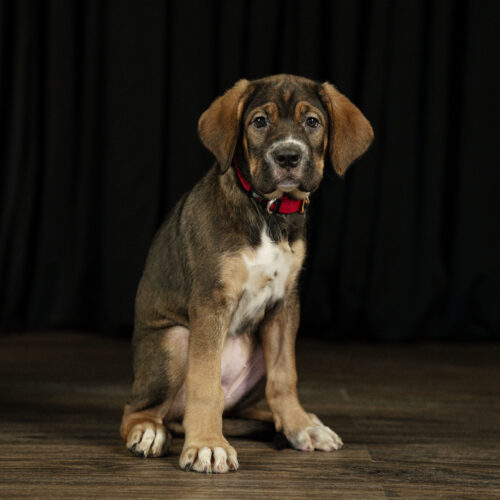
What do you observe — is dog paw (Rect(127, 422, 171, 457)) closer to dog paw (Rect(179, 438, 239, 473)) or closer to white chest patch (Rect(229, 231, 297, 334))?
dog paw (Rect(179, 438, 239, 473))

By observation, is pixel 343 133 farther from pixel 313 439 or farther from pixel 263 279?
pixel 313 439

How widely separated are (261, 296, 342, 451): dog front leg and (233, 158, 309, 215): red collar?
32 centimetres

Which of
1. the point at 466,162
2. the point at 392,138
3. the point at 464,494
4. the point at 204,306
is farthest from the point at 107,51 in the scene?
the point at 464,494

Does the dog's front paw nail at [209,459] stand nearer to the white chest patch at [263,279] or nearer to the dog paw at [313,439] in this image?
the dog paw at [313,439]

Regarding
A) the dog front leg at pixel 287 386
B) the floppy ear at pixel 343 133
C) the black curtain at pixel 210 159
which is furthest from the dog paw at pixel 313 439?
the black curtain at pixel 210 159

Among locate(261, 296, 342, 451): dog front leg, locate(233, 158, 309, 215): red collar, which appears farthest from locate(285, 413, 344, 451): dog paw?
locate(233, 158, 309, 215): red collar

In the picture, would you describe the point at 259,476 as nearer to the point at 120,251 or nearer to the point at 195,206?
the point at 195,206

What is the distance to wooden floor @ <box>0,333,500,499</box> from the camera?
2264 mm

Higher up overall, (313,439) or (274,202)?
(274,202)

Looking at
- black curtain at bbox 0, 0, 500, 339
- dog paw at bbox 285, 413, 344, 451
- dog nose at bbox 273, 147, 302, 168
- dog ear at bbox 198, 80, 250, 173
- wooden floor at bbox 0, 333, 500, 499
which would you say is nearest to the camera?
wooden floor at bbox 0, 333, 500, 499

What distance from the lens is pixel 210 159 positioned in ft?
16.7

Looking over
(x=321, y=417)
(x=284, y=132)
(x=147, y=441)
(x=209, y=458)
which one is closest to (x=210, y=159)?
(x=321, y=417)

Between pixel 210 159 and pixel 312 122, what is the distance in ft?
8.53

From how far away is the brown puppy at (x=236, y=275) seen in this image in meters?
2.43
